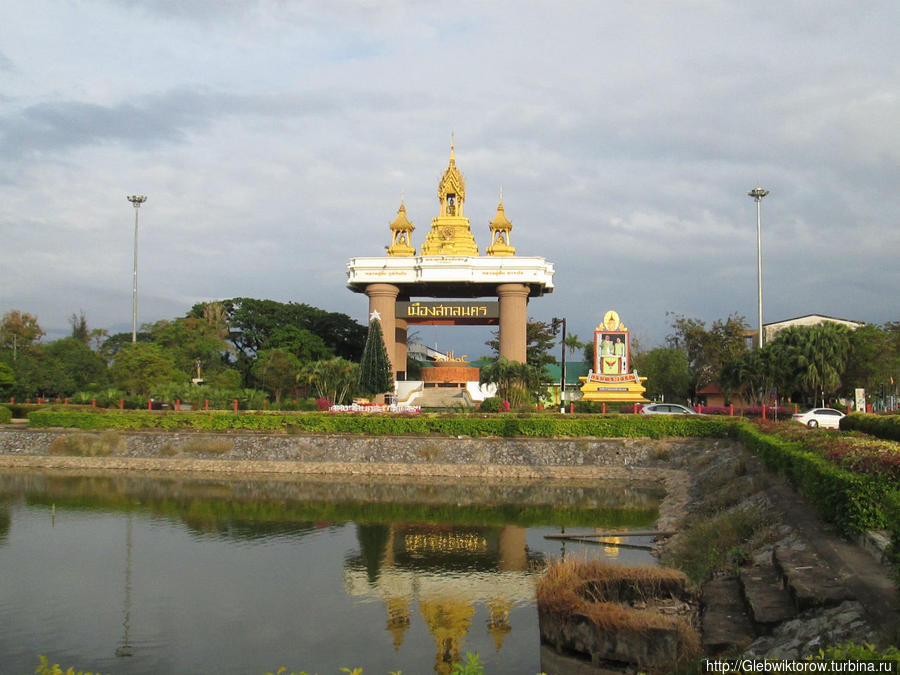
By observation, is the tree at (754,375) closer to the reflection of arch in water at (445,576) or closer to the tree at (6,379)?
the reflection of arch in water at (445,576)

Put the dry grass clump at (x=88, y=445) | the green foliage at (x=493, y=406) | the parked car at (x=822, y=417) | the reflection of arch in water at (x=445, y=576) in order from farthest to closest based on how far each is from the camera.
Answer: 1. the green foliage at (x=493, y=406)
2. the parked car at (x=822, y=417)
3. the dry grass clump at (x=88, y=445)
4. the reflection of arch in water at (x=445, y=576)

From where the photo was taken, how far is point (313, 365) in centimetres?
5200

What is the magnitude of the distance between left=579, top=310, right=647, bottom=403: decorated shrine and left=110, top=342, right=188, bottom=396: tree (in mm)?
28393

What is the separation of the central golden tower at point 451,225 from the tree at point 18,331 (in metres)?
35.3

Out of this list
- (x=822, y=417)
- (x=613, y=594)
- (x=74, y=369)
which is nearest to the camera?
(x=613, y=594)

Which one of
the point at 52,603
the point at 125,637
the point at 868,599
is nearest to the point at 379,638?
the point at 125,637

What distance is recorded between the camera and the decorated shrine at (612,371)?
49.6m

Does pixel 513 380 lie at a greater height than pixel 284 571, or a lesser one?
greater

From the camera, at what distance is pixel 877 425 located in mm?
24641

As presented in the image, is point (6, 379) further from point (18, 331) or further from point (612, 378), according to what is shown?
point (612, 378)

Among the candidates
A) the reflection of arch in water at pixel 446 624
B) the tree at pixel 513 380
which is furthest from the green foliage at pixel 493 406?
the reflection of arch in water at pixel 446 624

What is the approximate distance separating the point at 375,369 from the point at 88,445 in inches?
641

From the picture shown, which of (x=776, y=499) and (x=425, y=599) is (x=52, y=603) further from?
(x=776, y=499)

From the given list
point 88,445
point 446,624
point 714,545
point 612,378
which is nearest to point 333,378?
point 88,445
